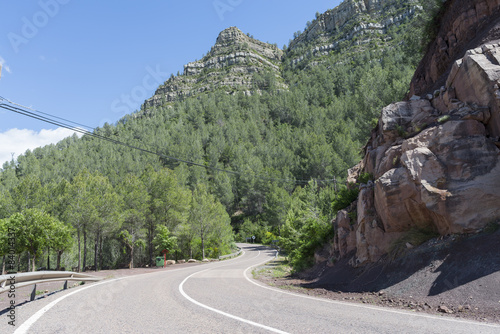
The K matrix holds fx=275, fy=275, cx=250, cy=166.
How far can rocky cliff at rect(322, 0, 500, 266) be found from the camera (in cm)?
835

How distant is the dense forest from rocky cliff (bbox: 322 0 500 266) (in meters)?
4.23

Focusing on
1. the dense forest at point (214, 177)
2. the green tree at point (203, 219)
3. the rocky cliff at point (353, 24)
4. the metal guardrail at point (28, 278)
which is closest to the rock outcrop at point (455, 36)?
the dense forest at point (214, 177)

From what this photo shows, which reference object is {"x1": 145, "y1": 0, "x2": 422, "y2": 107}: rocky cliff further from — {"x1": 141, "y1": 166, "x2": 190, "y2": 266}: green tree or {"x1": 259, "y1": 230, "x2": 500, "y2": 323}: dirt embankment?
{"x1": 259, "y1": 230, "x2": 500, "y2": 323}: dirt embankment

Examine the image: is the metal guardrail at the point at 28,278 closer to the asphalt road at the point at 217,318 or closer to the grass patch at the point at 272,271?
the asphalt road at the point at 217,318

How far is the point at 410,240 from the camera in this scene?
9469mm

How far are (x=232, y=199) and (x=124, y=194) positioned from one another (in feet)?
129

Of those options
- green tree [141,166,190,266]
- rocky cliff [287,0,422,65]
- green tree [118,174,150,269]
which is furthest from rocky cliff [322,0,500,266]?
rocky cliff [287,0,422,65]

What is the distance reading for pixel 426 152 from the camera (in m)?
9.48

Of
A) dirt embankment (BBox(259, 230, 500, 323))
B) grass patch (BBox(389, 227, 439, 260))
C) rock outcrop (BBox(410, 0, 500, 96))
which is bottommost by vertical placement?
dirt embankment (BBox(259, 230, 500, 323))

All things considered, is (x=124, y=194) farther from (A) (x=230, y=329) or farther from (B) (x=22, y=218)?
(A) (x=230, y=329)

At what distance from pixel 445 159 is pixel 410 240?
2957 millimetres

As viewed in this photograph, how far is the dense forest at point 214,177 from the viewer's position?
2752cm

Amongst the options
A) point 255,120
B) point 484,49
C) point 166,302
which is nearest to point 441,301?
point 166,302

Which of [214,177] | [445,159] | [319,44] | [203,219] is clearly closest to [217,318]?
[445,159]
